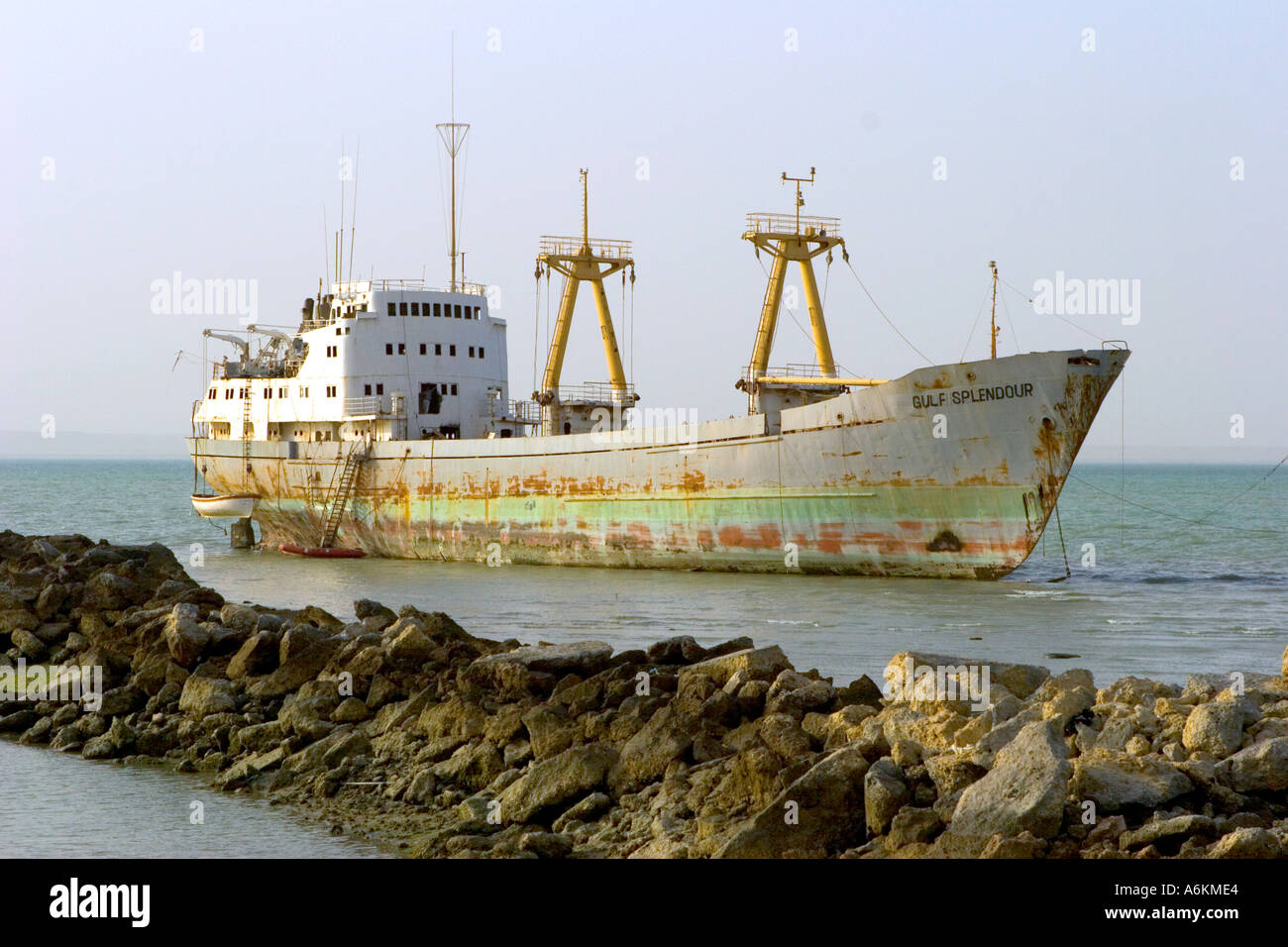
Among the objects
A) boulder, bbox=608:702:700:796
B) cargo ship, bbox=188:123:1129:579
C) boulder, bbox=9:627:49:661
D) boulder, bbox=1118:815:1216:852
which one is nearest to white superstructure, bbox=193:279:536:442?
cargo ship, bbox=188:123:1129:579

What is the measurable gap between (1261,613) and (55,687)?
58.4 ft

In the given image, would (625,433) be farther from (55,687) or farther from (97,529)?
(97,529)

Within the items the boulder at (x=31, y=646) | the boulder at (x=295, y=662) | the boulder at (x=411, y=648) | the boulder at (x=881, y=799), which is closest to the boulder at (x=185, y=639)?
the boulder at (x=295, y=662)

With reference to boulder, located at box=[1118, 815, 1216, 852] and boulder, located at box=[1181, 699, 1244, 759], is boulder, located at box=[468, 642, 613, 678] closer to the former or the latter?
boulder, located at box=[1181, 699, 1244, 759]

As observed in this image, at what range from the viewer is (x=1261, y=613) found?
22391 mm

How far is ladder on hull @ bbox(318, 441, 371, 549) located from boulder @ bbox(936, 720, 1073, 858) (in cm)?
2868

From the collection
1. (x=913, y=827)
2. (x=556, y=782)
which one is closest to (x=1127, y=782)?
(x=913, y=827)

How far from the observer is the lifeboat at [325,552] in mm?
35594

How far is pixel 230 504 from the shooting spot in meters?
39.1

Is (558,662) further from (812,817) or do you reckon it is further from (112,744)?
(812,817)

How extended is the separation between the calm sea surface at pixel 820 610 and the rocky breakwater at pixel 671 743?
80cm

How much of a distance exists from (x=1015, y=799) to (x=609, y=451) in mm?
21912

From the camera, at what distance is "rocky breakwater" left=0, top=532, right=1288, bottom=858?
8109 mm

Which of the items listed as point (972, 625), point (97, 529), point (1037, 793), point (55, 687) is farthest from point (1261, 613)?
point (97, 529)
